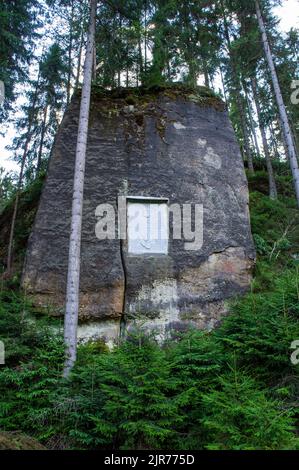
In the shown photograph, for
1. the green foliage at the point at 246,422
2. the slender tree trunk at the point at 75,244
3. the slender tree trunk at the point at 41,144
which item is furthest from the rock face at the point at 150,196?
the slender tree trunk at the point at 41,144

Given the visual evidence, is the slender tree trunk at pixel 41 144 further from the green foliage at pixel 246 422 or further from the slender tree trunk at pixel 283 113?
the green foliage at pixel 246 422

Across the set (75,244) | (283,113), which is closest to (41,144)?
(283,113)

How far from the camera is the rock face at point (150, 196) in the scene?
8.98 meters

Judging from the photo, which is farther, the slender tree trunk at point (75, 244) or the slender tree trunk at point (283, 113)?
the slender tree trunk at point (283, 113)

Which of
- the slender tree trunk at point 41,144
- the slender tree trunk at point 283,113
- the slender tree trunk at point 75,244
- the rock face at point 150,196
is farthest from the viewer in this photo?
the slender tree trunk at point 41,144

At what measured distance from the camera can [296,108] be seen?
53.8 ft

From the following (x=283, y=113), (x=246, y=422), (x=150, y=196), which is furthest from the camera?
(x=283, y=113)

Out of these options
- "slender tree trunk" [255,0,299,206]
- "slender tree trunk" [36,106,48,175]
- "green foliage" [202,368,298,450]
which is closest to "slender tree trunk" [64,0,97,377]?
"green foliage" [202,368,298,450]

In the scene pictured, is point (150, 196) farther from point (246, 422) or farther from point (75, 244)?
point (246, 422)

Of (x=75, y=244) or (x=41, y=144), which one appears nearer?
(x=75, y=244)

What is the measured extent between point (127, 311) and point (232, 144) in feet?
20.5

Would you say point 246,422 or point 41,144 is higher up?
point 41,144

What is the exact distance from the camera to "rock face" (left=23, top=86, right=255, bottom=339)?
29.5ft

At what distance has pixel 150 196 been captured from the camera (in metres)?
10.1
